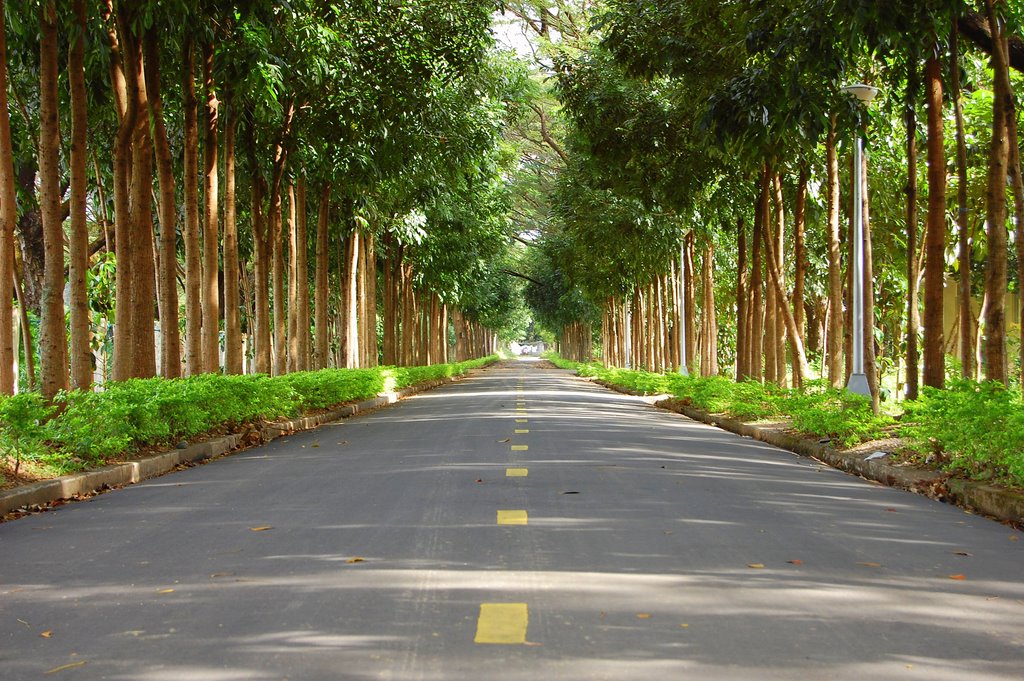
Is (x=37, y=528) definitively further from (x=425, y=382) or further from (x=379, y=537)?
(x=425, y=382)

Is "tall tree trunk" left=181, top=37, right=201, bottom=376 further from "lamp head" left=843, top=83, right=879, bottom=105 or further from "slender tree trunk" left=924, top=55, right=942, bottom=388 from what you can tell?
"slender tree trunk" left=924, top=55, right=942, bottom=388

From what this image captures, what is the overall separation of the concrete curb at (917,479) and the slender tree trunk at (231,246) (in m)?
9.89

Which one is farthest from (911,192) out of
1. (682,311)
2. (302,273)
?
(682,311)

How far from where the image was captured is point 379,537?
23.5 feet

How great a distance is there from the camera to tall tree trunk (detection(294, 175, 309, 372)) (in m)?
23.5

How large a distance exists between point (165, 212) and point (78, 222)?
8.92 ft

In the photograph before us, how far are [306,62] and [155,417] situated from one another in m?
6.61

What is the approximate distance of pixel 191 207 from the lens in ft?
54.4

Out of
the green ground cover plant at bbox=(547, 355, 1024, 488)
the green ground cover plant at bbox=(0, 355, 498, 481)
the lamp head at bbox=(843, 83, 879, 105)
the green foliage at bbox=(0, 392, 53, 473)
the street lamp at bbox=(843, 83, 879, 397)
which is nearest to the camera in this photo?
the green ground cover plant at bbox=(547, 355, 1024, 488)

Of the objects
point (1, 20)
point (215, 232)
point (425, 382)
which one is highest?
point (1, 20)

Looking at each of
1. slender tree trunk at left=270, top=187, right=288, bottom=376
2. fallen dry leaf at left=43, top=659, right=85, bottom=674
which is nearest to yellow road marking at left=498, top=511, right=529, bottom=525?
fallen dry leaf at left=43, top=659, right=85, bottom=674

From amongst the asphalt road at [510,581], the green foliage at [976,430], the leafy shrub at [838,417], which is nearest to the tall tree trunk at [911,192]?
the leafy shrub at [838,417]

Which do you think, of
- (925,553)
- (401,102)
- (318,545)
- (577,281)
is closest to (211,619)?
(318,545)

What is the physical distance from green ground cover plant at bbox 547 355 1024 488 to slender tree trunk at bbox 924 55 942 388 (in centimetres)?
49
